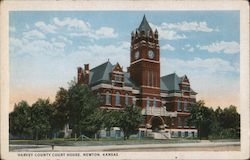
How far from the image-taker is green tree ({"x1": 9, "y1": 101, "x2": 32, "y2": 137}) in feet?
33.7

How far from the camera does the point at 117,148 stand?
35.0 feet

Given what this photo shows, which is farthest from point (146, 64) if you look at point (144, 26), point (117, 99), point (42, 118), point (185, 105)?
point (42, 118)

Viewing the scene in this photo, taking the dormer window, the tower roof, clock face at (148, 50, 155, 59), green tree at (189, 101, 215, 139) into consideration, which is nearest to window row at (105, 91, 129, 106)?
the dormer window

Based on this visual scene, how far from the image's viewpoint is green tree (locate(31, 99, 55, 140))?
35.5 ft

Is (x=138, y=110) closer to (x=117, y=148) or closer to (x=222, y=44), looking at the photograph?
(x=117, y=148)

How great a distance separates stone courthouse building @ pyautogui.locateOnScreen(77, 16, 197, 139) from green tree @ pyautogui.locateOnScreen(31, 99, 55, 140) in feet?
3.40

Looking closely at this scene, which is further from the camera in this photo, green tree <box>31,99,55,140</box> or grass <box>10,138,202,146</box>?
green tree <box>31,99,55,140</box>

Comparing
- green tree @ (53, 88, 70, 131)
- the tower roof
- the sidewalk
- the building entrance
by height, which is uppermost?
the tower roof

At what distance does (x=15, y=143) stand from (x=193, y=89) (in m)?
4.36

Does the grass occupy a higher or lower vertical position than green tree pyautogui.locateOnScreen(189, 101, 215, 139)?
lower

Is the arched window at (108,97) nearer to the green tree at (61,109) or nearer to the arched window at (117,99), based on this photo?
the arched window at (117,99)

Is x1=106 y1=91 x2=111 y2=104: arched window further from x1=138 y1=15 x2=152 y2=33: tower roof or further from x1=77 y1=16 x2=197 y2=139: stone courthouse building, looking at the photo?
x1=138 y1=15 x2=152 y2=33: tower roof

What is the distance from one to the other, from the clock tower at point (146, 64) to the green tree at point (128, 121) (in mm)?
581

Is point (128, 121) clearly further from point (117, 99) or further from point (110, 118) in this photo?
point (117, 99)
